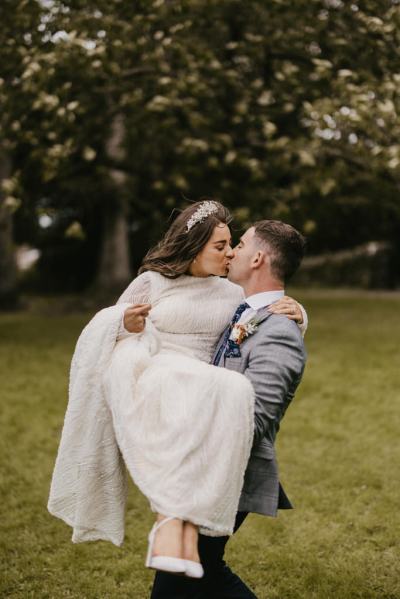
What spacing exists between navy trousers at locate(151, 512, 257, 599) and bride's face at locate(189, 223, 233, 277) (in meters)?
1.05

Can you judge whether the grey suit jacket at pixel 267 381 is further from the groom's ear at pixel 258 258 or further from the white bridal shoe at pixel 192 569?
the white bridal shoe at pixel 192 569

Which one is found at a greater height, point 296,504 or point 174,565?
point 174,565

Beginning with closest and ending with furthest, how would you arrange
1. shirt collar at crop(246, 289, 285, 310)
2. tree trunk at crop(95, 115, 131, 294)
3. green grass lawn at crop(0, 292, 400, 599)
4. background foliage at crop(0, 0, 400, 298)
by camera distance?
1. shirt collar at crop(246, 289, 285, 310)
2. green grass lawn at crop(0, 292, 400, 599)
3. background foliage at crop(0, 0, 400, 298)
4. tree trunk at crop(95, 115, 131, 294)

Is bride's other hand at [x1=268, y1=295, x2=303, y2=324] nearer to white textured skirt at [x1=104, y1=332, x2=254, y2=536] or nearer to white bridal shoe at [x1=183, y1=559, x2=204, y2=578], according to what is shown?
white textured skirt at [x1=104, y1=332, x2=254, y2=536]

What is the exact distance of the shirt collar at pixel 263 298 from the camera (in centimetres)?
300

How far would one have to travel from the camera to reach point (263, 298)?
9.89 ft

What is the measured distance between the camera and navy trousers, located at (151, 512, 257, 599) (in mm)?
2938

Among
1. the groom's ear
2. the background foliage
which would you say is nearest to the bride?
the groom's ear

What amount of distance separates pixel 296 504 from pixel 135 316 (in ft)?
11.5

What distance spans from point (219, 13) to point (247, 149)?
2.29m

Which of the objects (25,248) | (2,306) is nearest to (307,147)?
(2,306)

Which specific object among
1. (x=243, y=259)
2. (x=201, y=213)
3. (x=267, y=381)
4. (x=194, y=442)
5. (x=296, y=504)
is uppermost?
(x=201, y=213)

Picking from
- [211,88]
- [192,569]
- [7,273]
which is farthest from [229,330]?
[7,273]

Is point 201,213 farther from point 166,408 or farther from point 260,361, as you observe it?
point 166,408
